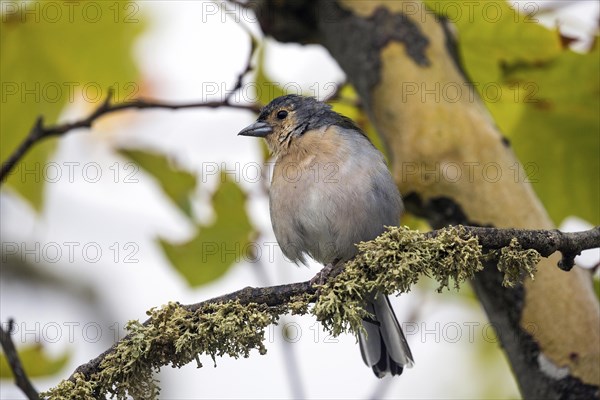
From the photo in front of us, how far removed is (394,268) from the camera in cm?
310

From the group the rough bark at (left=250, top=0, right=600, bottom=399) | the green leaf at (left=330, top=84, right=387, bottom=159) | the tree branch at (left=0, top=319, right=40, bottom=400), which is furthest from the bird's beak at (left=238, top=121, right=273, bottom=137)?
the tree branch at (left=0, top=319, right=40, bottom=400)

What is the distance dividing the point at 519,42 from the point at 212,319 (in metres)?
2.07

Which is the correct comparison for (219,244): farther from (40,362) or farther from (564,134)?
(564,134)

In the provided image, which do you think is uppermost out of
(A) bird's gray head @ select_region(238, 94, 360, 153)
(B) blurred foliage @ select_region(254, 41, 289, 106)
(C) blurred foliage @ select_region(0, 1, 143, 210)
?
(C) blurred foliage @ select_region(0, 1, 143, 210)

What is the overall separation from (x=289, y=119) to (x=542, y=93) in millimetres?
1976

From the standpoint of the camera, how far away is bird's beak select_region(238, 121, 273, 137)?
5.78 meters

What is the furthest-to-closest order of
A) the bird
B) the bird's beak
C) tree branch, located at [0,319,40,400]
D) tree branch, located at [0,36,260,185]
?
1. the bird's beak
2. the bird
3. tree branch, located at [0,36,260,185]
4. tree branch, located at [0,319,40,400]

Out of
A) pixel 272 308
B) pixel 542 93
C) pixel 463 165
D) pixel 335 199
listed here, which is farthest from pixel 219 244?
pixel 542 93

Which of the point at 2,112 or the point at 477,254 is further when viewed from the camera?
the point at 2,112

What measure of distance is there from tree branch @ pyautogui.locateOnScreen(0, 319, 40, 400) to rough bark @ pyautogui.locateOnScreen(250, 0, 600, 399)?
6.67 ft

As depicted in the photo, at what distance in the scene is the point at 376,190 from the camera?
192 inches

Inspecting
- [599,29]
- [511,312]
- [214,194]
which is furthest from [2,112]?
[599,29]

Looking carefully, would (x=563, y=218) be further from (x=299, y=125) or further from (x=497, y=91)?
(x=299, y=125)

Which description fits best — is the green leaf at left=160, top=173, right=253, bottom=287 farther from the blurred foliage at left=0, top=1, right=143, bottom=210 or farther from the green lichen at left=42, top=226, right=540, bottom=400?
the green lichen at left=42, top=226, right=540, bottom=400
